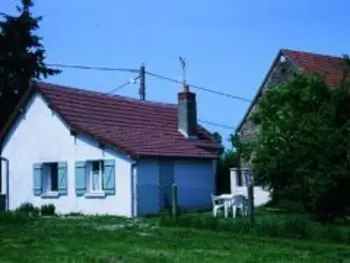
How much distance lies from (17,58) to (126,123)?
1265cm

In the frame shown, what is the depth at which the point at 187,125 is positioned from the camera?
3328 cm

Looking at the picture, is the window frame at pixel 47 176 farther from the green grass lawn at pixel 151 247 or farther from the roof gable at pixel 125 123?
the green grass lawn at pixel 151 247

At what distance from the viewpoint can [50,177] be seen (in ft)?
104

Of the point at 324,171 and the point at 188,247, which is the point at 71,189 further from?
the point at 188,247

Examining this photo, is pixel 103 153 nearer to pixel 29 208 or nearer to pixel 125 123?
pixel 125 123

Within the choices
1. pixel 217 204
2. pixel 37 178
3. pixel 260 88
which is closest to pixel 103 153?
pixel 37 178

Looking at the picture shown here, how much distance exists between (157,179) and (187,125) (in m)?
5.16

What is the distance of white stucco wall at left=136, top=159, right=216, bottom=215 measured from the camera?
27.9 m

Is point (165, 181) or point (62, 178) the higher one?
point (62, 178)

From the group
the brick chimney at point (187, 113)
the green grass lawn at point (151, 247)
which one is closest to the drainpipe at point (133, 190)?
the brick chimney at point (187, 113)

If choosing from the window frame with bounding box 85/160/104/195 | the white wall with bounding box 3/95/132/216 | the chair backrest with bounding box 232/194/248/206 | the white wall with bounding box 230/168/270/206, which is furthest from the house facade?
the chair backrest with bounding box 232/194/248/206

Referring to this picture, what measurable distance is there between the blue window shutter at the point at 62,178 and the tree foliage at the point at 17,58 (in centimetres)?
1120

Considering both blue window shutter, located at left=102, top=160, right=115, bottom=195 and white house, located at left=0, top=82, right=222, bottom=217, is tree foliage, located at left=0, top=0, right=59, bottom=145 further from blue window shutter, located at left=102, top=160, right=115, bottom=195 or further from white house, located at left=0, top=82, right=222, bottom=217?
blue window shutter, located at left=102, top=160, right=115, bottom=195

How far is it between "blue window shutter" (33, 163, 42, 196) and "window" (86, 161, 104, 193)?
119 inches
